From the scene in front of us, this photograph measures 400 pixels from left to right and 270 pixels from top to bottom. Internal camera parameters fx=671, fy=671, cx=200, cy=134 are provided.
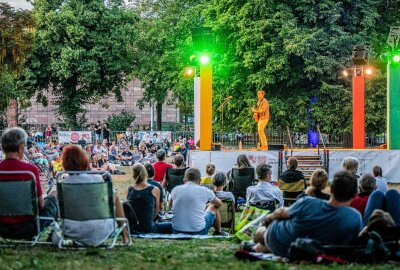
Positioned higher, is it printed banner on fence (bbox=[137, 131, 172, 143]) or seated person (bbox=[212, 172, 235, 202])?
printed banner on fence (bbox=[137, 131, 172, 143])

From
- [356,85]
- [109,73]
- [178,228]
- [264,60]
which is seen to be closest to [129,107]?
[109,73]

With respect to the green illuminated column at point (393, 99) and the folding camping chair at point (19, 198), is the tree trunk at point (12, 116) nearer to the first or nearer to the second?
the green illuminated column at point (393, 99)

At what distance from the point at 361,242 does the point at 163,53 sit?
1637 inches

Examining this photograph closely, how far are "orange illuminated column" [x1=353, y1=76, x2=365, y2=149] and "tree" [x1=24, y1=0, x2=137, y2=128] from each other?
23235 mm

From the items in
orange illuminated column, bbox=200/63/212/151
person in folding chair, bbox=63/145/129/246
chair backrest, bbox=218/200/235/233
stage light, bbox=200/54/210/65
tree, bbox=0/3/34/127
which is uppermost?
tree, bbox=0/3/34/127

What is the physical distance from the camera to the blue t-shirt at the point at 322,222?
588 centimetres

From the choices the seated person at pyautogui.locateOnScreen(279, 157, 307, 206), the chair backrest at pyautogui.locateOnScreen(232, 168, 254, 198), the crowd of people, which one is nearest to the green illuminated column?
the chair backrest at pyautogui.locateOnScreen(232, 168, 254, 198)

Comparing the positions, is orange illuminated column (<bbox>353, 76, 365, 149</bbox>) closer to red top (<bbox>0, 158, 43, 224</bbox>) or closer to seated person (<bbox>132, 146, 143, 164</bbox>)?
seated person (<bbox>132, 146, 143, 164</bbox>)

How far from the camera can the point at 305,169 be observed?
22.6 metres

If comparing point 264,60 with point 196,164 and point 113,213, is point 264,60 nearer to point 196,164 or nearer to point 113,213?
point 196,164

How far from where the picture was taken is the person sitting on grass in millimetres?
8977

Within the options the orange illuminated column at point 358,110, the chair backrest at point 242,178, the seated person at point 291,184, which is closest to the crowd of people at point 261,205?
the seated person at point 291,184

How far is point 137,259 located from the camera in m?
6.40

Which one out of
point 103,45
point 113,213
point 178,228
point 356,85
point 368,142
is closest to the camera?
point 113,213
